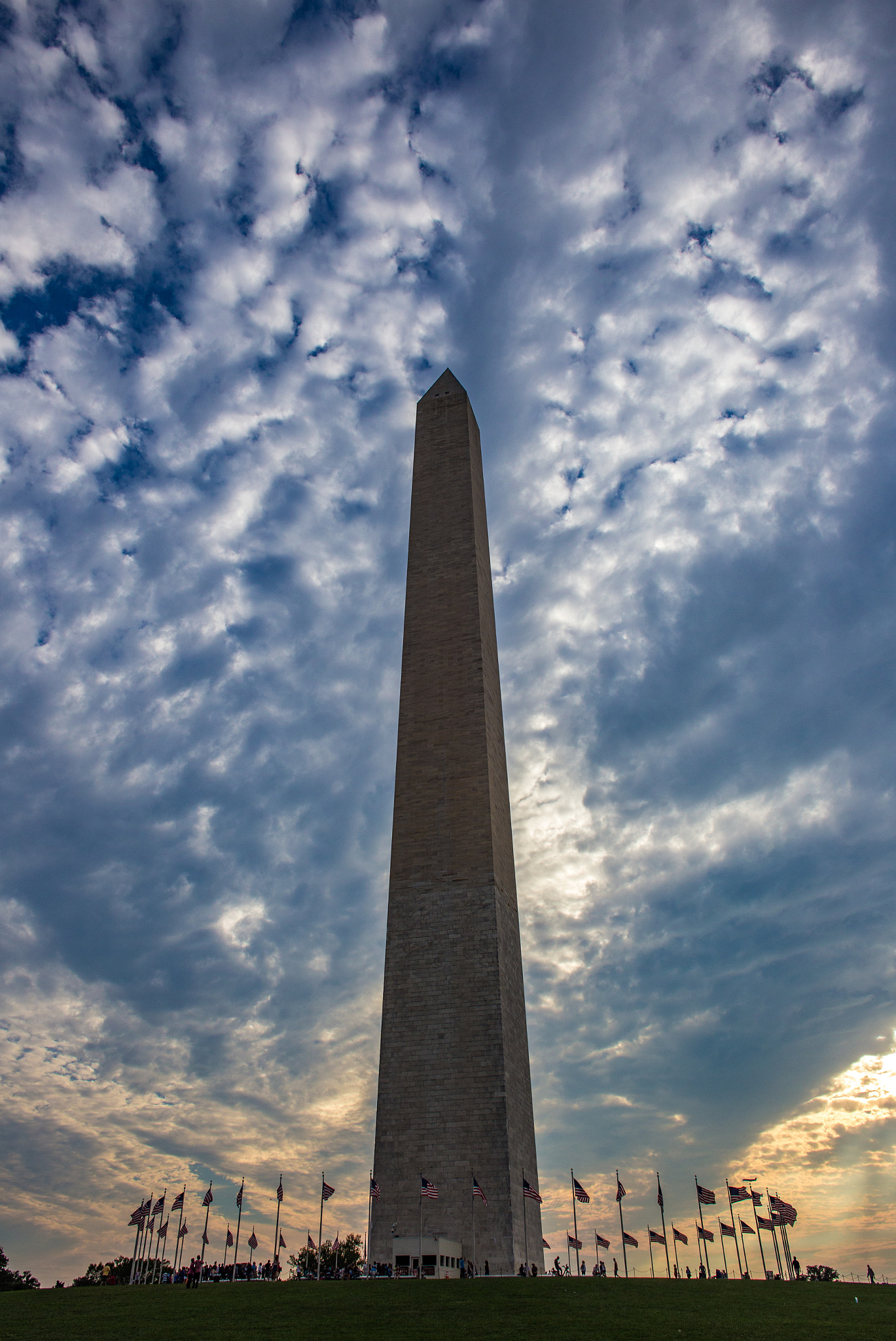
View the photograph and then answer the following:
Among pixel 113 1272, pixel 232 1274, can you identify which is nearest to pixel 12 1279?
pixel 113 1272

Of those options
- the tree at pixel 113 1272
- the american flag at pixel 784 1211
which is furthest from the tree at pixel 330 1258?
the american flag at pixel 784 1211

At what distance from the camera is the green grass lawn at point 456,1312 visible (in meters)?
17.3

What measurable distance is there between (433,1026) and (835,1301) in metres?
13.5

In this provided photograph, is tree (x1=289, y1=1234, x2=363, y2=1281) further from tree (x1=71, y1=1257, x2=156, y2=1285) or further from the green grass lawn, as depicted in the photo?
the green grass lawn

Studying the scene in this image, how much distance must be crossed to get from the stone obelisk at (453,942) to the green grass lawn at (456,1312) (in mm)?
5089

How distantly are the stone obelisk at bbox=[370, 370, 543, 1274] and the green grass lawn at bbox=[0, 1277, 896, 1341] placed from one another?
200 inches

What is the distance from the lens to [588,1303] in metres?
20.0

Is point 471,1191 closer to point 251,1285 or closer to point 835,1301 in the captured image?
point 251,1285

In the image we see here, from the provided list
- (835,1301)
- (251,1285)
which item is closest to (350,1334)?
(251,1285)

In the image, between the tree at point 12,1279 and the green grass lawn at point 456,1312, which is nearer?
the green grass lawn at point 456,1312

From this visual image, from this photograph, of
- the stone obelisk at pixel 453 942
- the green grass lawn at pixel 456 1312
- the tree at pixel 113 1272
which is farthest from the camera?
the tree at pixel 113 1272

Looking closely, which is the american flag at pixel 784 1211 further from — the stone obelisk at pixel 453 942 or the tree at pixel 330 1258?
the tree at pixel 330 1258

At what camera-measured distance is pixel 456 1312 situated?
62.8 ft

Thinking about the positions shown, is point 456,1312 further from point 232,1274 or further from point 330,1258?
point 330,1258
